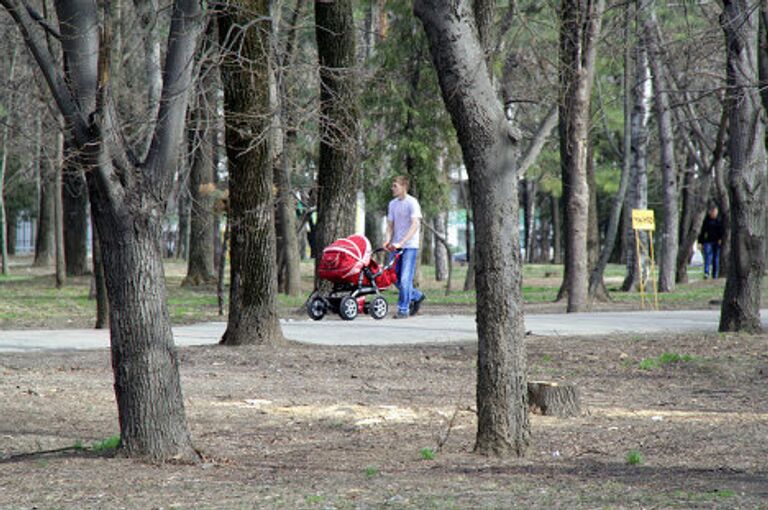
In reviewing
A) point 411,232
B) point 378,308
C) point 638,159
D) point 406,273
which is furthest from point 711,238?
point 411,232

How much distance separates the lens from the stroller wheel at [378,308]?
1795 cm

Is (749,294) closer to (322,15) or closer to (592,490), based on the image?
(322,15)

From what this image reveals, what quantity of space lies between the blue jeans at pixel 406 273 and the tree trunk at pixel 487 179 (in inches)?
355

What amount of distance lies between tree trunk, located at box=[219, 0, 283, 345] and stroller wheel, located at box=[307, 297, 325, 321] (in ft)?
13.2

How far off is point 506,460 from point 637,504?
1643mm

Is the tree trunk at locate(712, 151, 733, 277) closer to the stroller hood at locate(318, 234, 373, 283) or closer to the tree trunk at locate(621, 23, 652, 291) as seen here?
the tree trunk at locate(621, 23, 652, 291)

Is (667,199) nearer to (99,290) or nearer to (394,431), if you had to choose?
(99,290)

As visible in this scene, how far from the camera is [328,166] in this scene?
16953mm

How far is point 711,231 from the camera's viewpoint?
3334 cm

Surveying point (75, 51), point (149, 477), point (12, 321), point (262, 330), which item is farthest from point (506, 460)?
point (12, 321)

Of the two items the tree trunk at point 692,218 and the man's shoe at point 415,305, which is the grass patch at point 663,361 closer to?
the man's shoe at point 415,305

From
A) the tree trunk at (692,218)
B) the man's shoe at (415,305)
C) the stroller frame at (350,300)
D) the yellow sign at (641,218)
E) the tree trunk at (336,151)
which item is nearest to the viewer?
the tree trunk at (336,151)

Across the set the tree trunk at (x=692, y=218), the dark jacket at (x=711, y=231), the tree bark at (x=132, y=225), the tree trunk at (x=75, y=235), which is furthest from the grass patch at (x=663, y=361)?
the tree trunk at (x=75, y=235)

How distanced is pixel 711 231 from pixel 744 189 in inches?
751
